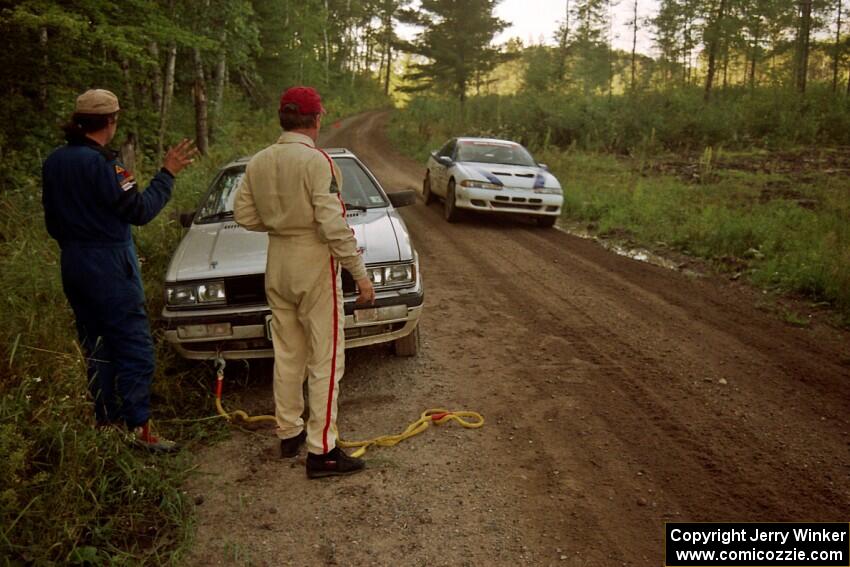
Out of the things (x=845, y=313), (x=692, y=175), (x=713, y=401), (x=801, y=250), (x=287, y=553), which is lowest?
(x=287, y=553)

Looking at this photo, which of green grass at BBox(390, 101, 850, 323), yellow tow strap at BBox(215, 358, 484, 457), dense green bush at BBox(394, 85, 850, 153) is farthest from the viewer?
dense green bush at BBox(394, 85, 850, 153)

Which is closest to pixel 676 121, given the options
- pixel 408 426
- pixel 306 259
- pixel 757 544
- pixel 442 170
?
pixel 442 170

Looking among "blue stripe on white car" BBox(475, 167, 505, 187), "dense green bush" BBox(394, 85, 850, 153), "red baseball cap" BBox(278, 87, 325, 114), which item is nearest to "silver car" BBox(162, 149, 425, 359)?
"red baseball cap" BBox(278, 87, 325, 114)

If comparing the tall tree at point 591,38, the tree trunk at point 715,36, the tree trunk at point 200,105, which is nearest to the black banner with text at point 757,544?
the tree trunk at point 200,105

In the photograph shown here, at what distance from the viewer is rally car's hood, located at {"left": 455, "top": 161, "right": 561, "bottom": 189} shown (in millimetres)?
10406

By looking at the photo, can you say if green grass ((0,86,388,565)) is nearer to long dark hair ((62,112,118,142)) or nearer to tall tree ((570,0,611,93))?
long dark hair ((62,112,118,142))

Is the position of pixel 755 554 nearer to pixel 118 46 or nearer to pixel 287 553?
pixel 287 553

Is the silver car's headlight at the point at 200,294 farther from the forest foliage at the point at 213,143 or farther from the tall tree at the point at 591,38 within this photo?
the tall tree at the point at 591,38

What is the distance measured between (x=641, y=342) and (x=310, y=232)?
3.55 meters

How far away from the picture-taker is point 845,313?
612cm

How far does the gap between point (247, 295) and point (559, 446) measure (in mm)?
2332

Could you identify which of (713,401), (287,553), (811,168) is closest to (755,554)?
(713,401)

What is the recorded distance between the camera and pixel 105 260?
311cm

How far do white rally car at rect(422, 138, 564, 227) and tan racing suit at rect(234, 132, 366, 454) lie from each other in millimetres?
7353
